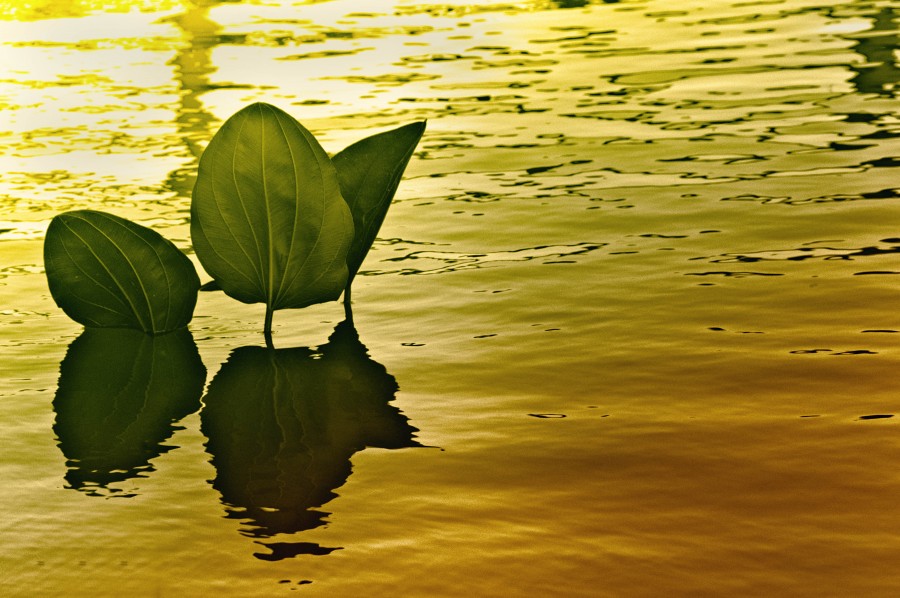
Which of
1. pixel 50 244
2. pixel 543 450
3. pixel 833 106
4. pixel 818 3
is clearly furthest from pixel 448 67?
pixel 543 450

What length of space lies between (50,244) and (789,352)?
1.29 m

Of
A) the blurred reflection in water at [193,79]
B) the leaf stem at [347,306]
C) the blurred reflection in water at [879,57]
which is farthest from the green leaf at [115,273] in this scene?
the blurred reflection in water at [879,57]

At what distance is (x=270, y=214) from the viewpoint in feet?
6.41

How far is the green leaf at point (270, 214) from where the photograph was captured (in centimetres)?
187

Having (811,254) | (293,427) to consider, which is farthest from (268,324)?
(811,254)

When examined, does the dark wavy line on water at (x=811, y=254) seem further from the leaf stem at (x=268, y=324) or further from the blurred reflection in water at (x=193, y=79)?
the blurred reflection in water at (x=193, y=79)

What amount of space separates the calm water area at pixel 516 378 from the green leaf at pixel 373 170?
0.67ft

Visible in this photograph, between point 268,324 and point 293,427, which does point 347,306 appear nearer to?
point 268,324

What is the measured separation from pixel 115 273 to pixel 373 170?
0.52m

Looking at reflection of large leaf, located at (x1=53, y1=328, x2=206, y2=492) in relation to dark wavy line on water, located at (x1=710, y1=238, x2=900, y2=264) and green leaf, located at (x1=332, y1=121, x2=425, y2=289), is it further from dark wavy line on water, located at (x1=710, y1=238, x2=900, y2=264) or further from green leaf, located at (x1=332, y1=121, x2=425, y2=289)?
dark wavy line on water, located at (x1=710, y1=238, x2=900, y2=264)

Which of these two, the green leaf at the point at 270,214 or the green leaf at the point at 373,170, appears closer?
the green leaf at the point at 270,214

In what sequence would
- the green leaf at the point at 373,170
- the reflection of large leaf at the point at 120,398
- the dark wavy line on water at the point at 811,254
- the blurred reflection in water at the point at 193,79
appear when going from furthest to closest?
the blurred reflection in water at the point at 193,79, the dark wavy line on water at the point at 811,254, the green leaf at the point at 373,170, the reflection of large leaf at the point at 120,398

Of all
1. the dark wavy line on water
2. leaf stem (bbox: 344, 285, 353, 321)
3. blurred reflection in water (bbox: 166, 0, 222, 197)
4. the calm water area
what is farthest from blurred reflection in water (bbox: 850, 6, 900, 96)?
leaf stem (bbox: 344, 285, 353, 321)

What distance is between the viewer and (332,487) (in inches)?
53.9
